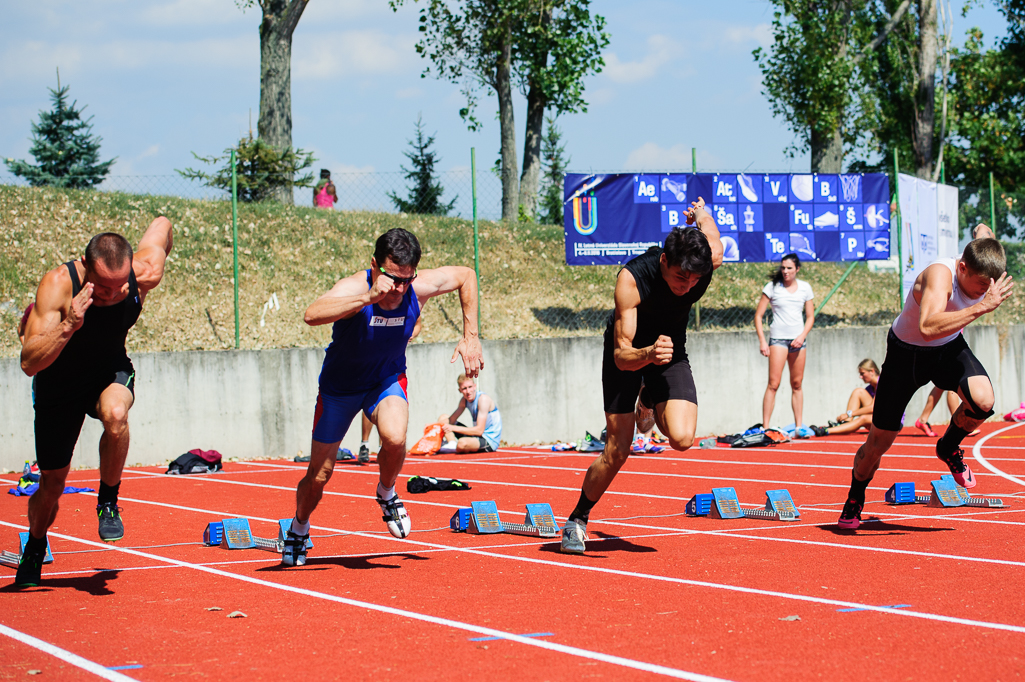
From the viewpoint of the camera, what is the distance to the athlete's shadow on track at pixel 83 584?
5.64m

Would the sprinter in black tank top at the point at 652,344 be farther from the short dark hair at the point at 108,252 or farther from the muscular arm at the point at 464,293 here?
the short dark hair at the point at 108,252

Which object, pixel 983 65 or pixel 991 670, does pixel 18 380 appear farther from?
pixel 983 65

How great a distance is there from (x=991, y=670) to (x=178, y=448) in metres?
11.7

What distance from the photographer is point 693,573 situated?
5.77 metres

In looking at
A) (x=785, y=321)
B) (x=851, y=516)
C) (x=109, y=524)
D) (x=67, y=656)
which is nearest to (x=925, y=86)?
(x=785, y=321)

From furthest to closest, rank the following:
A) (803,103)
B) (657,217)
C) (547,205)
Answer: (803,103), (547,205), (657,217)

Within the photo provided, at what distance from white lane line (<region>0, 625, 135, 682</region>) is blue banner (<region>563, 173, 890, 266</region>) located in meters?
11.4

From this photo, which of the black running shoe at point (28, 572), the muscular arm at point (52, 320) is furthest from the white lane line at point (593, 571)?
the muscular arm at point (52, 320)

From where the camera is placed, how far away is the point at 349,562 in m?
6.43

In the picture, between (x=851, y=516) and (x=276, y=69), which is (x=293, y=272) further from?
(x=851, y=516)

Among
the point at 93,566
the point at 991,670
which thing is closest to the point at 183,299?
the point at 93,566

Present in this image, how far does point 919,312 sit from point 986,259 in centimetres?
57

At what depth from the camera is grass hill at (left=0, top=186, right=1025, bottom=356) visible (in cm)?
1605

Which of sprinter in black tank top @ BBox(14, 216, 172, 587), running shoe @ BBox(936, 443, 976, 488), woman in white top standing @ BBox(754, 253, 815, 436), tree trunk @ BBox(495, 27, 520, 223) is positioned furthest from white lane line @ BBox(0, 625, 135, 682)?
tree trunk @ BBox(495, 27, 520, 223)
